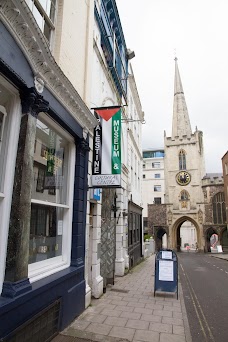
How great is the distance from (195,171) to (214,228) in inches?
434

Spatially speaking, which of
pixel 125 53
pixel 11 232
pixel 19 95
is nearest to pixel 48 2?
pixel 19 95

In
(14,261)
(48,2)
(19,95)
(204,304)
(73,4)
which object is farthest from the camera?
(204,304)

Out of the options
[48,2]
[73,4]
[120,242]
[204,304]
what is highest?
[73,4]

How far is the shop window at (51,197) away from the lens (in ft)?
15.6

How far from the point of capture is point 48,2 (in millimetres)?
5566

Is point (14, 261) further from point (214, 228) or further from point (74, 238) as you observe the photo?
point (214, 228)

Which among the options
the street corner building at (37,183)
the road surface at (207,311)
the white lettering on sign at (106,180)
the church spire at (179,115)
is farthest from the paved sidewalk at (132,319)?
the church spire at (179,115)

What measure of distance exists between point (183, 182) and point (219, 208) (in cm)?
789

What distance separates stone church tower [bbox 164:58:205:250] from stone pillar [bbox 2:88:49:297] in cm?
4244

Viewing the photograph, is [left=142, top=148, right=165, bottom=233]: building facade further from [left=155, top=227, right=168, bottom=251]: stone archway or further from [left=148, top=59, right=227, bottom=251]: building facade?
[left=148, top=59, right=227, bottom=251]: building facade

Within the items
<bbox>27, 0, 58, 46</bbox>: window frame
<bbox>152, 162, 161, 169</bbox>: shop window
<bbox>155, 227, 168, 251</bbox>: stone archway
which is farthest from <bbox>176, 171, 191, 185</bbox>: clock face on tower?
<bbox>27, 0, 58, 46</bbox>: window frame

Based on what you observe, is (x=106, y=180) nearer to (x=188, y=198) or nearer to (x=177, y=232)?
(x=188, y=198)

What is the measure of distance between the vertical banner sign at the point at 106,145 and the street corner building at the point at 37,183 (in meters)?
0.58

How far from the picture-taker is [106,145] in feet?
23.6
